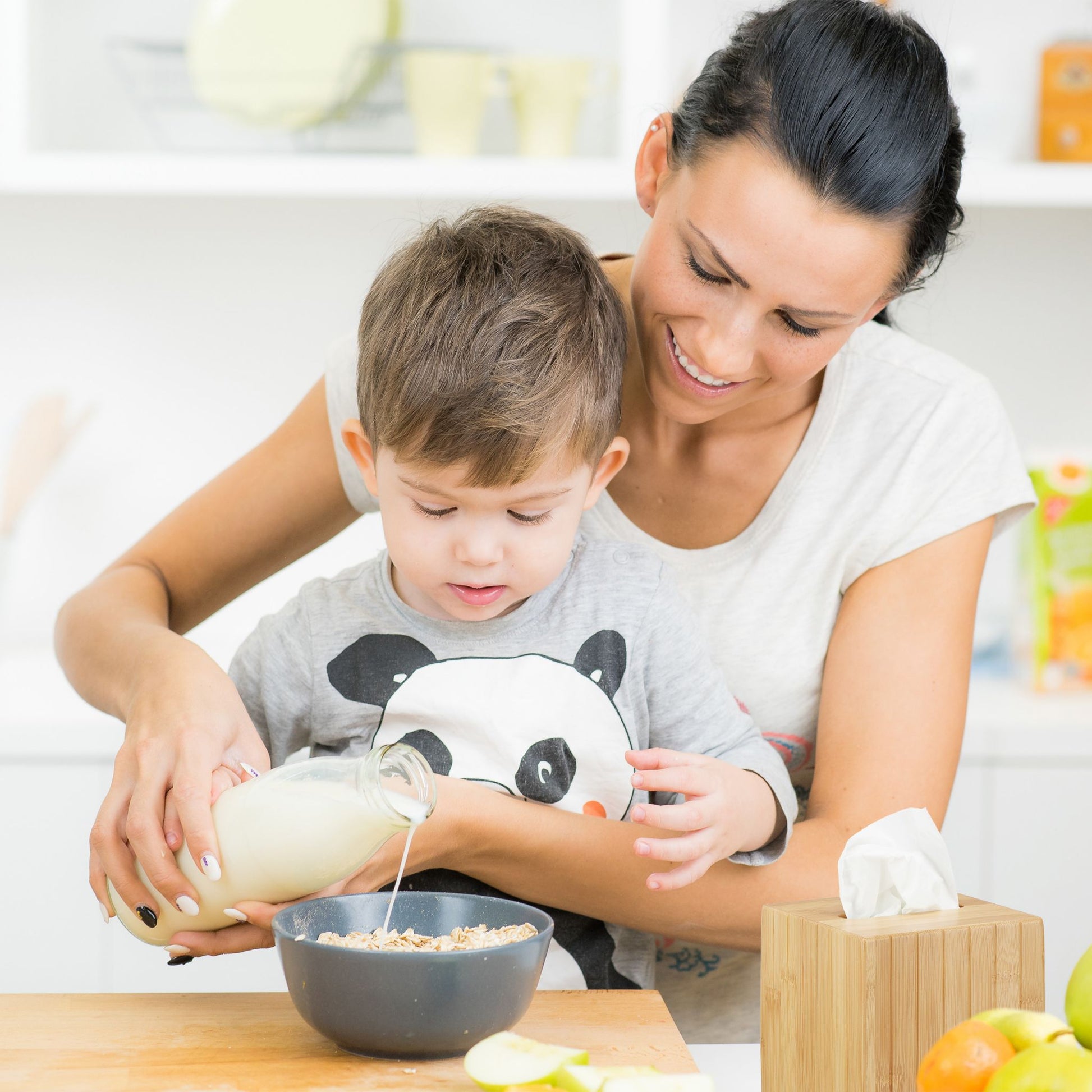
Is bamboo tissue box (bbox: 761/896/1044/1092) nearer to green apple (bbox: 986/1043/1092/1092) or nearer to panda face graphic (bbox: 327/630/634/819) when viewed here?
green apple (bbox: 986/1043/1092/1092)

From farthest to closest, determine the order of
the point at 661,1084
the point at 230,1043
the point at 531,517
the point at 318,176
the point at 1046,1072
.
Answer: the point at 318,176
the point at 531,517
the point at 230,1043
the point at 661,1084
the point at 1046,1072

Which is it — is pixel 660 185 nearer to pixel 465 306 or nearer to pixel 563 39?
pixel 465 306

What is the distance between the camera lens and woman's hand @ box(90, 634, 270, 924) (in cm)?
86

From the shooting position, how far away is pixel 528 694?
112 centimetres

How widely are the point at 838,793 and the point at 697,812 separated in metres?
0.30

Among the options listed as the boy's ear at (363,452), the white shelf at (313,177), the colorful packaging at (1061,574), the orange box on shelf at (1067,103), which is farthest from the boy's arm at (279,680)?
the orange box on shelf at (1067,103)

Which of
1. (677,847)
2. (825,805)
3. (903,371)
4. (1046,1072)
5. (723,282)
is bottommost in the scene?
(825,805)

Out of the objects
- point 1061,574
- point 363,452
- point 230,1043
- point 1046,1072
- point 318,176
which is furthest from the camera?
point 1061,574

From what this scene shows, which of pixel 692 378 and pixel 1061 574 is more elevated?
pixel 692 378

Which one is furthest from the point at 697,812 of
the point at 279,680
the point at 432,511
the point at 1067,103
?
the point at 1067,103

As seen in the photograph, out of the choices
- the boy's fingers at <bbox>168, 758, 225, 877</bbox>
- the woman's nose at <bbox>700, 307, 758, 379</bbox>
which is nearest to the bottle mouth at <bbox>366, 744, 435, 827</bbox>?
the boy's fingers at <bbox>168, 758, 225, 877</bbox>

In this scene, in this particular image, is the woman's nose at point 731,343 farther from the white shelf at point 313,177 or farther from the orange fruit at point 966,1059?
the white shelf at point 313,177

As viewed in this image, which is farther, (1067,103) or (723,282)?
(1067,103)

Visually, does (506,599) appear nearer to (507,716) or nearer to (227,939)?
(507,716)
